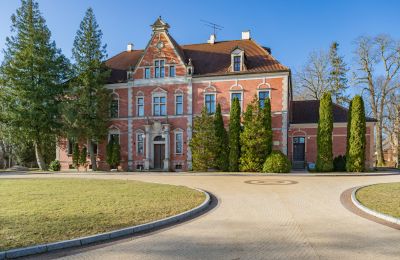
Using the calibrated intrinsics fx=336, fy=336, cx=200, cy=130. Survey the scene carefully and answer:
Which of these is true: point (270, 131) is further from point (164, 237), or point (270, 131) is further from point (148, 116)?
point (164, 237)

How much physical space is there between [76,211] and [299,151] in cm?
2499

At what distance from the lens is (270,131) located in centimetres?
2722

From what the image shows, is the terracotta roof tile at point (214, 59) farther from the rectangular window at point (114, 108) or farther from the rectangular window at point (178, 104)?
the rectangular window at point (178, 104)

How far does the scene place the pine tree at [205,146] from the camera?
91.1 feet

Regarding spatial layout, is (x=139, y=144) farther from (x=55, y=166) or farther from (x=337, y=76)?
(x=337, y=76)

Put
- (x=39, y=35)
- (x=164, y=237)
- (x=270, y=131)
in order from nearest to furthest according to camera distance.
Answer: (x=164, y=237), (x=270, y=131), (x=39, y=35)

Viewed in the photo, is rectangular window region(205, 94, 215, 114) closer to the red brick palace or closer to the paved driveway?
the red brick palace

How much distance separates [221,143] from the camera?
28188 millimetres

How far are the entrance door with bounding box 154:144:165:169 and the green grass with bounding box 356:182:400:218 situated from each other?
20971mm

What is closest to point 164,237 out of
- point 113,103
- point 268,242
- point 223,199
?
point 268,242

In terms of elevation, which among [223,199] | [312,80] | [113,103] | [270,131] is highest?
[312,80]

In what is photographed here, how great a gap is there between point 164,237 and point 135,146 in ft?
A: 86.6

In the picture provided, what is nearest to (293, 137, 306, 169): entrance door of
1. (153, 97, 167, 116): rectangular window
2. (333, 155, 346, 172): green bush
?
(333, 155, 346, 172): green bush

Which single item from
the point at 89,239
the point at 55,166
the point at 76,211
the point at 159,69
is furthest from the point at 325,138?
the point at 55,166
